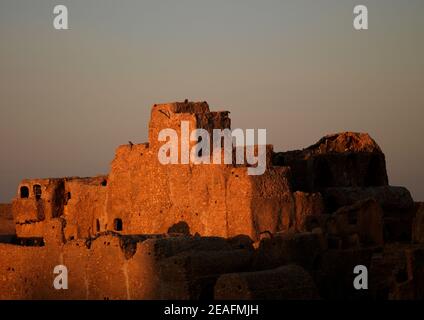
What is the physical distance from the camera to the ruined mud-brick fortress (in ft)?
141

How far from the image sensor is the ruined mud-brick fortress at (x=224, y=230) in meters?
43.0

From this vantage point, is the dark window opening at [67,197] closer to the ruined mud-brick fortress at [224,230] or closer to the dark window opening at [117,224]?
the ruined mud-brick fortress at [224,230]

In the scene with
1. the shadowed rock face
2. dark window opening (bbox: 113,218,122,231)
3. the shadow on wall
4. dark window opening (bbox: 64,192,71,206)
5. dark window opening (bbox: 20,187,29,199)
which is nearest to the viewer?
the shadow on wall

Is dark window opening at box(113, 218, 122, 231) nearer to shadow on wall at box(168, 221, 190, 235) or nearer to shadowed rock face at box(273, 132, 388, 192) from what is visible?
shadow on wall at box(168, 221, 190, 235)

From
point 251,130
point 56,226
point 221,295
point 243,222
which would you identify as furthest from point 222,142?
point 221,295

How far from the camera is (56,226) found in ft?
198

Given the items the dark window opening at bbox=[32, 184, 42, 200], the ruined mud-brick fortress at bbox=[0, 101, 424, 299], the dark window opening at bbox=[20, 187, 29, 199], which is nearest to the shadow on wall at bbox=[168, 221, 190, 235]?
the ruined mud-brick fortress at bbox=[0, 101, 424, 299]

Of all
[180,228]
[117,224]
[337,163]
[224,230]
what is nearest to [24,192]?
[117,224]

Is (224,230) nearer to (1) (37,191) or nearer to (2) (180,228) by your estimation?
(2) (180,228)

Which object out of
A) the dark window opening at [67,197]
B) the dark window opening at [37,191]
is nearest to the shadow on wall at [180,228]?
the dark window opening at [67,197]
